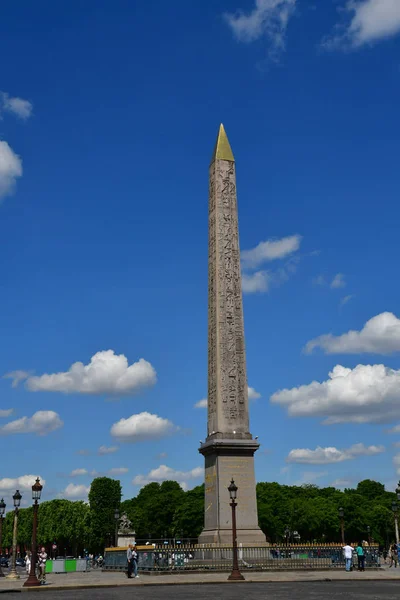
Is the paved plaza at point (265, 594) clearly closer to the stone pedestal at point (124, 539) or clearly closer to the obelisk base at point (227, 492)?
the obelisk base at point (227, 492)

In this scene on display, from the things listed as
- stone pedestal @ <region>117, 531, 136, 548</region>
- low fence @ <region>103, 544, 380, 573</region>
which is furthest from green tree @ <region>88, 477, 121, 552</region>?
low fence @ <region>103, 544, 380, 573</region>

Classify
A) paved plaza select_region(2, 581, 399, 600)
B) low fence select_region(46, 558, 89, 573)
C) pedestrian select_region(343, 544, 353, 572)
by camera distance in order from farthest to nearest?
low fence select_region(46, 558, 89, 573)
pedestrian select_region(343, 544, 353, 572)
paved plaza select_region(2, 581, 399, 600)

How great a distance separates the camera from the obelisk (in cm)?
2997

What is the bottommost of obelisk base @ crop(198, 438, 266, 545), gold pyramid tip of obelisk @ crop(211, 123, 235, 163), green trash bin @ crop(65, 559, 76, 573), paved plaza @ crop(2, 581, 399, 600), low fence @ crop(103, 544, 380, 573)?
green trash bin @ crop(65, 559, 76, 573)

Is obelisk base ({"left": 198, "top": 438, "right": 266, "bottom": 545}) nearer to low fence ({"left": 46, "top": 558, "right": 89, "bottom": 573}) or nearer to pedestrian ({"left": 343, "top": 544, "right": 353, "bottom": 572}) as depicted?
pedestrian ({"left": 343, "top": 544, "right": 353, "bottom": 572})

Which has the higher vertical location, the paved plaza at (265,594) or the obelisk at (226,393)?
the obelisk at (226,393)

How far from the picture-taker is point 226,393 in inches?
1219

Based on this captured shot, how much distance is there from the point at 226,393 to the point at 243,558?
6887 millimetres

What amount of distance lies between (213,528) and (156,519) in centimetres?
7111

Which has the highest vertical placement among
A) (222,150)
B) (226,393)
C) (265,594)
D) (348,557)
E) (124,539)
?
(222,150)

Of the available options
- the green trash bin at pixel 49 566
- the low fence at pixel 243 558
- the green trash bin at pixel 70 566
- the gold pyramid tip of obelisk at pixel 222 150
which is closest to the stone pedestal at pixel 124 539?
the green trash bin at pixel 70 566

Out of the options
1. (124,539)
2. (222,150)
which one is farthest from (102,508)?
(222,150)

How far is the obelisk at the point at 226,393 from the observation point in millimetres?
29969

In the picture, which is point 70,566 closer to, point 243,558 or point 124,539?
point 124,539
